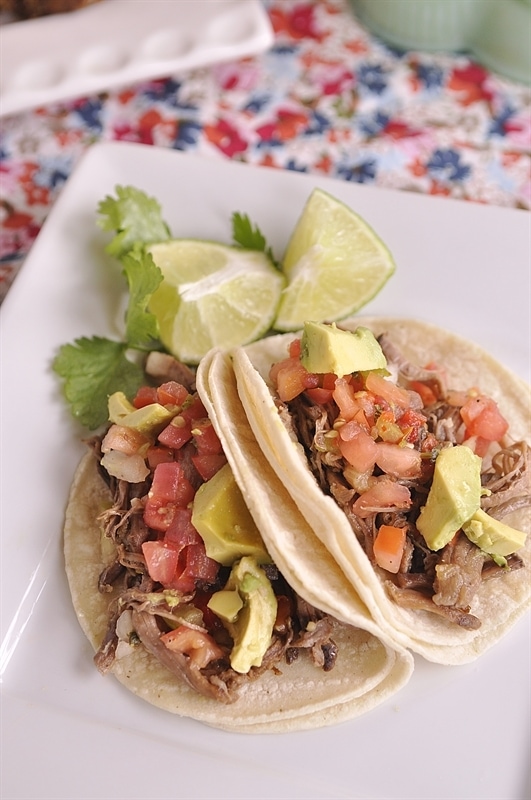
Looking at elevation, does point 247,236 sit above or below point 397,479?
above

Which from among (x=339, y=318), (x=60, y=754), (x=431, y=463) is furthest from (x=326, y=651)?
(x=339, y=318)

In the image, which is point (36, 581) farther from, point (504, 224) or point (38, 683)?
point (504, 224)

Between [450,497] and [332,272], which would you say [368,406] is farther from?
[332,272]

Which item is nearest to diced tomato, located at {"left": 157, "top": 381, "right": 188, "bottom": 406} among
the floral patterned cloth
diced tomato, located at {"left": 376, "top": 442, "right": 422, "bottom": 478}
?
diced tomato, located at {"left": 376, "top": 442, "right": 422, "bottom": 478}

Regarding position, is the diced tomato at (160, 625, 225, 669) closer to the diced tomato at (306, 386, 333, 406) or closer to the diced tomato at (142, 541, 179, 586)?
the diced tomato at (142, 541, 179, 586)

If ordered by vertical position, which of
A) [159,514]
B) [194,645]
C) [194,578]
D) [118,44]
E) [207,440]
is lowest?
[194,645]

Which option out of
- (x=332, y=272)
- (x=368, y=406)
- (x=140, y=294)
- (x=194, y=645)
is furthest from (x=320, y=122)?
(x=194, y=645)
